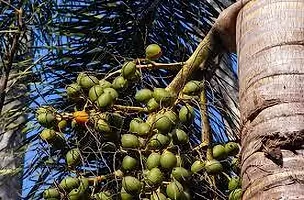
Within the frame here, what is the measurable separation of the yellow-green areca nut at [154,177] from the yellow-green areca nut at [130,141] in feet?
0.33

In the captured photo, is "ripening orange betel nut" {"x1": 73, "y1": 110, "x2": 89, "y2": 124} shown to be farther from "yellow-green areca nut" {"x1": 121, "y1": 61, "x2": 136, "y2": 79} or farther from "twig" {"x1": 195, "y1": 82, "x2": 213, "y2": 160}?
"twig" {"x1": 195, "y1": 82, "x2": 213, "y2": 160}

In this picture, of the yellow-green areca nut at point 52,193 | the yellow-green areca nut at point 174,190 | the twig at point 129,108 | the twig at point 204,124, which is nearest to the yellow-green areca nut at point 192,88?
the twig at point 204,124

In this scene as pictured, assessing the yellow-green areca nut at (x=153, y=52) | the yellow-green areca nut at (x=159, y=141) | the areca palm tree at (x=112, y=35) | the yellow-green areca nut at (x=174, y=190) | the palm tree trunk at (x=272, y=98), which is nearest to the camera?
the palm tree trunk at (x=272, y=98)

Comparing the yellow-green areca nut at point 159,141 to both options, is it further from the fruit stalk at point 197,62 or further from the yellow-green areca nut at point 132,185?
the fruit stalk at point 197,62

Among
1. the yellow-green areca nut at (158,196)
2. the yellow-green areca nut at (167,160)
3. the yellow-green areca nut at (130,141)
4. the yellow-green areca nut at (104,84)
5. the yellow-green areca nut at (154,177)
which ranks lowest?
the yellow-green areca nut at (158,196)

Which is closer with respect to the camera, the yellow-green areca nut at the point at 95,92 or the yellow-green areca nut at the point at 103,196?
the yellow-green areca nut at the point at 103,196

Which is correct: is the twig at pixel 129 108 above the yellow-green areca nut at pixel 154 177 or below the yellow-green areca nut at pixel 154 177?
above

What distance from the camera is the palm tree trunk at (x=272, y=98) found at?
1.59 meters

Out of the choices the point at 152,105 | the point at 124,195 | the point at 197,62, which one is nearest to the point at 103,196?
the point at 124,195

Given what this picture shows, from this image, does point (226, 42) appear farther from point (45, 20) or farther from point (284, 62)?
point (45, 20)

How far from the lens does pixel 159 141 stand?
6.54 feet

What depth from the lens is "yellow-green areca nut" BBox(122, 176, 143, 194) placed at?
1926 mm

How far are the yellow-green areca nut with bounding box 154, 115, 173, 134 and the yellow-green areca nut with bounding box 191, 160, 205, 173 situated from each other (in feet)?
0.39

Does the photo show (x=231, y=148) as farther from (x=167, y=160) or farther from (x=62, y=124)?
(x=62, y=124)
